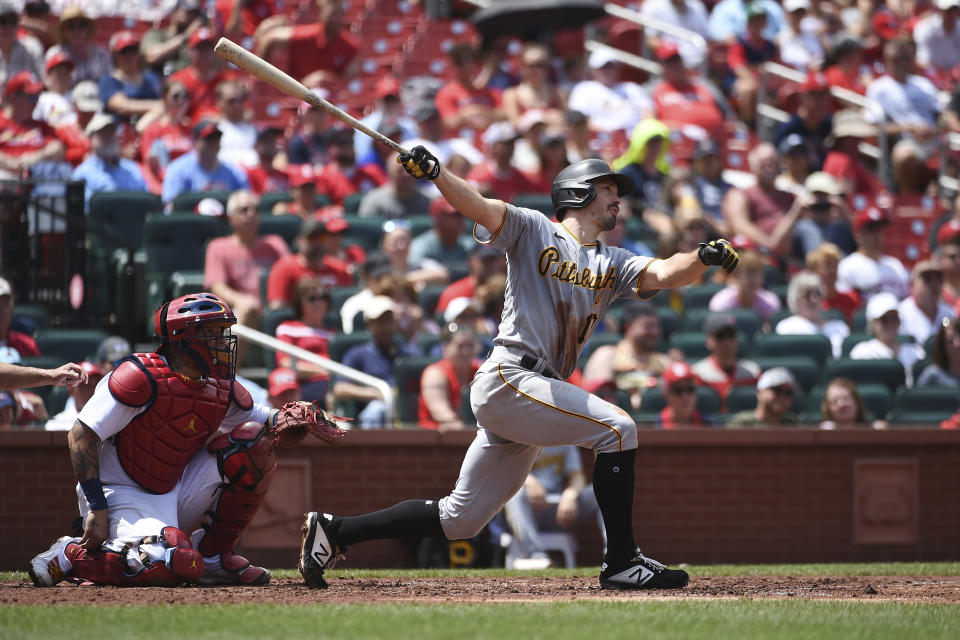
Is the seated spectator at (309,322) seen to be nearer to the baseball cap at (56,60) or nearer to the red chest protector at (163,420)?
the red chest protector at (163,420)

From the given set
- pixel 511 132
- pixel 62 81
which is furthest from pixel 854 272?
pixel 62 81

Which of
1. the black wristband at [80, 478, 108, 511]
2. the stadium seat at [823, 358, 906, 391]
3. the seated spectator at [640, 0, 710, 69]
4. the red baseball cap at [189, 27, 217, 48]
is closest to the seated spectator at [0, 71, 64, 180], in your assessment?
the red baseball cap at [189, 27, 217, 48]

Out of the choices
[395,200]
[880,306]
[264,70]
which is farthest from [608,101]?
[264,70]

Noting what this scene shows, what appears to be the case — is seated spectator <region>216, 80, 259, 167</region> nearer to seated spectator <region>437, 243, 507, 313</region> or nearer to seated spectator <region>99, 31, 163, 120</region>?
seated spectator <region>99, 31, 163, 120</region>

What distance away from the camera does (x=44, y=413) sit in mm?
8609

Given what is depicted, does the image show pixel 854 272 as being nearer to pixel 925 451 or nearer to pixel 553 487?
pixel 925 451

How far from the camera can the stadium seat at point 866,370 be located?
33.7 ft

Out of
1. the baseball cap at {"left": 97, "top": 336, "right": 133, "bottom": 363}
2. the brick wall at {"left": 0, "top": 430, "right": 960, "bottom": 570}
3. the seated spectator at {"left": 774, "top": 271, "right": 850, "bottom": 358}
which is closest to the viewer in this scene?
the baseball cap at {"left": 97, "top": 336, "right": 133, "bottom": 363}

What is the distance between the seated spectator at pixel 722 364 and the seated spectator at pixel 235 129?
4.55 metres

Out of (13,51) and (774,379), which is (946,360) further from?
(13,51)

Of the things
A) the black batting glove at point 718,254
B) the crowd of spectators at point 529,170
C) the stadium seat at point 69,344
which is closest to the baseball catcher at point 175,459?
the black batting glove at point 718,254

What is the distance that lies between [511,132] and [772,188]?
246 centimetres

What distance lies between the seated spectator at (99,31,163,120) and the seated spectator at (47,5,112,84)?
15 centimetres

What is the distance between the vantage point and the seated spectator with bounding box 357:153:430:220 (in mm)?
11734
